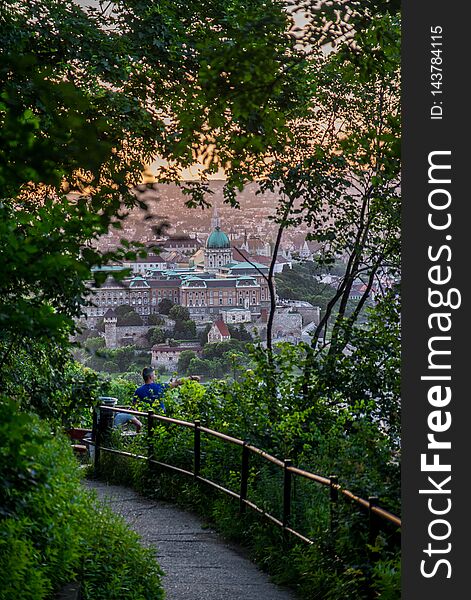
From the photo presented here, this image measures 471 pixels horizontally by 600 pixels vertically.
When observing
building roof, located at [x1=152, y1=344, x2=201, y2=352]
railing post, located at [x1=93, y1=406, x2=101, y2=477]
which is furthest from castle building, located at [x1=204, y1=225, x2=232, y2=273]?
railing post, located at [x1=93, y1=406, x2=101, y2=477]

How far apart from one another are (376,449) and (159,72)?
6767mm

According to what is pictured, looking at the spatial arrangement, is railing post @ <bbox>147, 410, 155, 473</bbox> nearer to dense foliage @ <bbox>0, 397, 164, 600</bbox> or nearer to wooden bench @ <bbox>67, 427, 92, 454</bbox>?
wooden bench @ <bbox>67, 427, 92, 454</bbox>

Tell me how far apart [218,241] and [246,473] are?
760cm

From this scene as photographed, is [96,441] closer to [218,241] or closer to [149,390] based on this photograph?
[149,390]

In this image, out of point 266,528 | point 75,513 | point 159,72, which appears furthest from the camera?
point 159,72

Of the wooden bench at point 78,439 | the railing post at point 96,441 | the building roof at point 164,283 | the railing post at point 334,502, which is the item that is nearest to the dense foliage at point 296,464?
the railing post at point 334,502

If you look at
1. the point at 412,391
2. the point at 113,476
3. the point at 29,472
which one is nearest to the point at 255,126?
the point at 113,476

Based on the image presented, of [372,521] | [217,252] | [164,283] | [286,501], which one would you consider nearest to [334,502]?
[372,521]

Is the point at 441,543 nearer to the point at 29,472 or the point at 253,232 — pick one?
the point at 29,472

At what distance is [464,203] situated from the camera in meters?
4.53

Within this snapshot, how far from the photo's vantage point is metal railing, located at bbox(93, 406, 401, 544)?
5793mm

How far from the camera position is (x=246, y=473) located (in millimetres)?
8750

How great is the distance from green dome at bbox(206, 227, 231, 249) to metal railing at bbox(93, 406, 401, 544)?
4.19m

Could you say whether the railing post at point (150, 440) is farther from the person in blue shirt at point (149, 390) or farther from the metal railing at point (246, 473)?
the person in blue shirt at point (149, 390)
